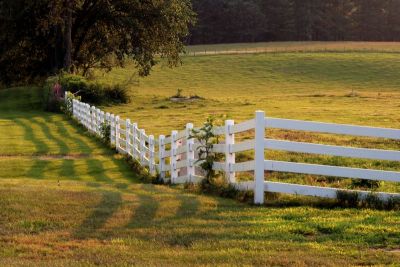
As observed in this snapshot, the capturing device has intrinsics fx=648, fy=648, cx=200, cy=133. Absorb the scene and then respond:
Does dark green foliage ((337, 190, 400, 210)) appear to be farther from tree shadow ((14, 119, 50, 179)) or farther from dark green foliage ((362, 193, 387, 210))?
tree shadow ((14, 119, 50, 179))

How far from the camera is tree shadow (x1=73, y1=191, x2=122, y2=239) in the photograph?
7871 mm

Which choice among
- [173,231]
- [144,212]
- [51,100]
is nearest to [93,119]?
[51,100]

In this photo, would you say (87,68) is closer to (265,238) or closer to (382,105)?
(382,105)

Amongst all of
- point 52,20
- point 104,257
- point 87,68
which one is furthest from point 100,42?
point 104,257

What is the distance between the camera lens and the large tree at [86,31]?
44.6 metres

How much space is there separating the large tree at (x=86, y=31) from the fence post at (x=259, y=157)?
34.1 meters

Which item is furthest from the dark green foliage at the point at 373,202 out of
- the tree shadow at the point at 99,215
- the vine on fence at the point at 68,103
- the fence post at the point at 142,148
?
the vine on fence at the point at 68,103

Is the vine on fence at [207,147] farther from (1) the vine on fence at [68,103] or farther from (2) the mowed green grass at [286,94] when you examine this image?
(1) the vine on fence at [68,103]

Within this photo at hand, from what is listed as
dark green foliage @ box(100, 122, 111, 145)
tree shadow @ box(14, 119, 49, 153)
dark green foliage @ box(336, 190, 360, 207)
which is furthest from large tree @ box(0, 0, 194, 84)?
dark green foliage @ box(336, 190, 360, 207)

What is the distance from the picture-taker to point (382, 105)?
38.3 metres

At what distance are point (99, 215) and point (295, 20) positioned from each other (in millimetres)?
106060

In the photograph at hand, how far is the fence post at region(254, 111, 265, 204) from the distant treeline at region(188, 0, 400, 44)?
3874 inches

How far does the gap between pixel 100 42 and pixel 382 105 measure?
70.7 feet

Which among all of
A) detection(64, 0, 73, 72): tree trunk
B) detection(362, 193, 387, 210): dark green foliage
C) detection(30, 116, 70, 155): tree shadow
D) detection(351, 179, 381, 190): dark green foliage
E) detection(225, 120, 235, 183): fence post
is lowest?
detection(30, 116, 70, 155): tree shadow
